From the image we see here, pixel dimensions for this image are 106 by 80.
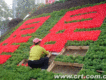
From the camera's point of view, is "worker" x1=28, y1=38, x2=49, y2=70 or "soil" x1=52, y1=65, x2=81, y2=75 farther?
"worker" x1=28, y1=38, x2=49, y2=70

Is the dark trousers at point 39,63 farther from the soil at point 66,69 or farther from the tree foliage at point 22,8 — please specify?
the tree foliage at point 22,8

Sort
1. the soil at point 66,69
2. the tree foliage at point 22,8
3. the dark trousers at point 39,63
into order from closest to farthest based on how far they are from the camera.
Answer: the soil at point 66,69 < the dark trousers at point 39,63 < the tree foliage at point 22,8

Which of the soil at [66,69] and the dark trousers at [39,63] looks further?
the dark trousers at [39,63]

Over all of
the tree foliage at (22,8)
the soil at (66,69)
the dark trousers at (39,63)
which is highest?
the tree foliage at (22,8)

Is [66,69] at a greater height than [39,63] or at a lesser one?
lesser

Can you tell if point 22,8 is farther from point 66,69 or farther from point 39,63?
point 66,69

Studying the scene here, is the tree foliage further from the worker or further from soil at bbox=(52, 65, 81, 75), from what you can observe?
soil at bbox=(52, 65, 81, 75)

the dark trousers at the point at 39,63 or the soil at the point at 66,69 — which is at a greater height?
the dark trousers at the point at 39,63

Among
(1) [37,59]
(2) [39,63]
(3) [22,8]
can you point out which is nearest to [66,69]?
(2) [39,63]

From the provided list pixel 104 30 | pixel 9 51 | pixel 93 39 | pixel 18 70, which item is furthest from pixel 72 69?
pixel 9 51

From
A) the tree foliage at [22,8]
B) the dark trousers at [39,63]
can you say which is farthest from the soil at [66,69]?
the tree foliage at [22,8]

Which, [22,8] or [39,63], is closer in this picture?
[39,63]

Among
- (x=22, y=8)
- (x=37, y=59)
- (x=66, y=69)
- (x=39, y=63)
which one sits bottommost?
(x=66, y=69)

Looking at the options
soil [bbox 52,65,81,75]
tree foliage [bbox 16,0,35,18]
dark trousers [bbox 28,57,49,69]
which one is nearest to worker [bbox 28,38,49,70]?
dark trousers [bbox 28,57,49,69]
